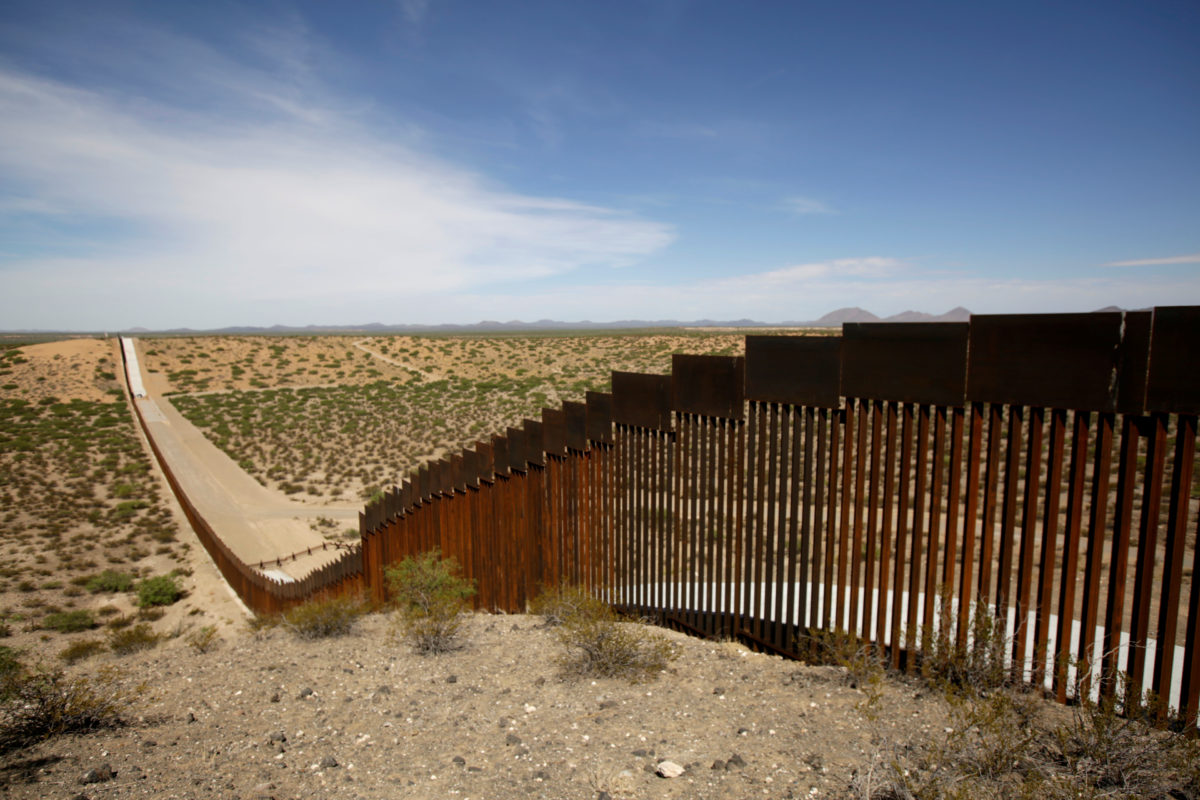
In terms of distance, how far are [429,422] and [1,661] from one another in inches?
1187

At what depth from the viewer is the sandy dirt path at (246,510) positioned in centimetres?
2031

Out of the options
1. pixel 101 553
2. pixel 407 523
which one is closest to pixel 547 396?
pixel 101 553

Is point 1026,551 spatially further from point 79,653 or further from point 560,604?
point 79,653

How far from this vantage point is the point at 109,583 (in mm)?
17109

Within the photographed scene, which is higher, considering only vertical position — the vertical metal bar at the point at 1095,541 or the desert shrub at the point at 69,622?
the vertical metal bar at the point at 1095,541

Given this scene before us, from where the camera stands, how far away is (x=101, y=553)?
19.4m

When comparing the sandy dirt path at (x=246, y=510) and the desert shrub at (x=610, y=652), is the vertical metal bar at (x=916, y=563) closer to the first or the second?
the desert shrub at (x=610, y=652)

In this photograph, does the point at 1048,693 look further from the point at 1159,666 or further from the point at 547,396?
the point at 547,396

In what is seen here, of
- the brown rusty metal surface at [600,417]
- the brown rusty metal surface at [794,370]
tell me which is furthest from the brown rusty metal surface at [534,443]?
the brown rusty metal surface at [794,370]

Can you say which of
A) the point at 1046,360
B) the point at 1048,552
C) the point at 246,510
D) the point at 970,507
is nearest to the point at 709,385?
the point at 970,507

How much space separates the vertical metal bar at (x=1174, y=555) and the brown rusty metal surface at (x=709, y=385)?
3.19m

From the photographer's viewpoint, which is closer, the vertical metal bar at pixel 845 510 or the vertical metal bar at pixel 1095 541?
the vertical metal bar at pixel 1095 541

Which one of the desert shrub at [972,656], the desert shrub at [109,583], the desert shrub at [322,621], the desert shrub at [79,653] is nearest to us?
the desert shrub at [972,656]

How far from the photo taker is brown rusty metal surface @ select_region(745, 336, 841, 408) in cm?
548
